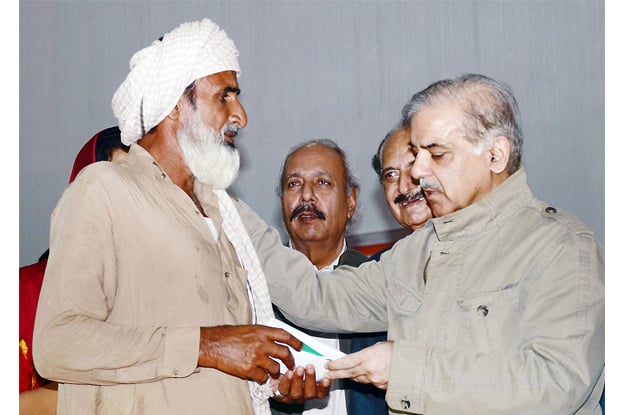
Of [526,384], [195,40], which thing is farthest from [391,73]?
[526,384]

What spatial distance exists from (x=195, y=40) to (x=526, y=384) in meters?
1.27

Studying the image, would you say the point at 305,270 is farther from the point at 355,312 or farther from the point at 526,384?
the point at 526,384

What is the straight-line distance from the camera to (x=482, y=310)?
2.27 meters

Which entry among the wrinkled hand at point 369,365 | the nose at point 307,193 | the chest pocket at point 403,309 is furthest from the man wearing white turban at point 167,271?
the nose at point 307,193

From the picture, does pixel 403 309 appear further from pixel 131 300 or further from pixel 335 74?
pixel 335 74

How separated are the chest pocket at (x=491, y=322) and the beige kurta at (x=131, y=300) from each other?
62 cm

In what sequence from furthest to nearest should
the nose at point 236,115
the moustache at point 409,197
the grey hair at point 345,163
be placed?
the grey hair at point 345,163 → the moustache at point 409,197 → the nose at point 236,115

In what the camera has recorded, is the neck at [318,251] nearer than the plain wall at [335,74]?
No

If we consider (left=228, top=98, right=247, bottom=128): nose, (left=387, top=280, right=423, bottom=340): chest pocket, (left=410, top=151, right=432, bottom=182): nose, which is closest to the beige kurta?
(left=228, top=98, right=247, bottom=128): nose

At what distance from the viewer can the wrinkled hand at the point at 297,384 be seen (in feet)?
7.73

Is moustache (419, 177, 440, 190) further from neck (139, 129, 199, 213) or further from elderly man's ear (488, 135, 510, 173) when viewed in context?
neck (139, 129, 199, 213)

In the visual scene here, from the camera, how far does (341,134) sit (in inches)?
133

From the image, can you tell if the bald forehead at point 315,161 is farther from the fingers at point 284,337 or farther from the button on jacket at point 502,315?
the fingers at point 284,337

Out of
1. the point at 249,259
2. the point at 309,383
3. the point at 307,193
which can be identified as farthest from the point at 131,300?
the point at 307,193
